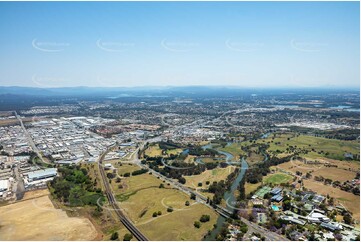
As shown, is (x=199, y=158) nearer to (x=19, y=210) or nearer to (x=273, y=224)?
(x=273, y=224)

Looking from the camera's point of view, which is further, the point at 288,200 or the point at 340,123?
the point at 340,123

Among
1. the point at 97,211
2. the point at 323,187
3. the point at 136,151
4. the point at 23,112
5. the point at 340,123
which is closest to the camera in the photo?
the point at 97,211

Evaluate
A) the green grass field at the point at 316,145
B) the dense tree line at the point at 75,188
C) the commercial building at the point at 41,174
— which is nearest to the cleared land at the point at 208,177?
the dense tree line at the point at 75,188

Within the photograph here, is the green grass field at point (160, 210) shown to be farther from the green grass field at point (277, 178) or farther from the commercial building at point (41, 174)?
the green grass field at point (277, 178)

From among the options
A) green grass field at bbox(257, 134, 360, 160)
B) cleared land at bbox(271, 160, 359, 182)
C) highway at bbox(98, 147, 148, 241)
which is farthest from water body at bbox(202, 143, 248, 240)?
green grass field at bbox(257, 134, 360, 160)

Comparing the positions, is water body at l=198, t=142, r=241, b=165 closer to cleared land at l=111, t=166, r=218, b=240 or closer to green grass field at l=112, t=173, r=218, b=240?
cleared land at l=111, t=166, r=218, b=240

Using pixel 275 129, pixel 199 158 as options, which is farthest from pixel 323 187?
pixel 275 129

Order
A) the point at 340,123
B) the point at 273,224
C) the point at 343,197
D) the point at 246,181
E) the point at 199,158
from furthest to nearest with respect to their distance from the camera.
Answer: the point at 340,123 < the point at 199,158 < the point at 246,181 < the point at 343,197 < the point at 273,224
